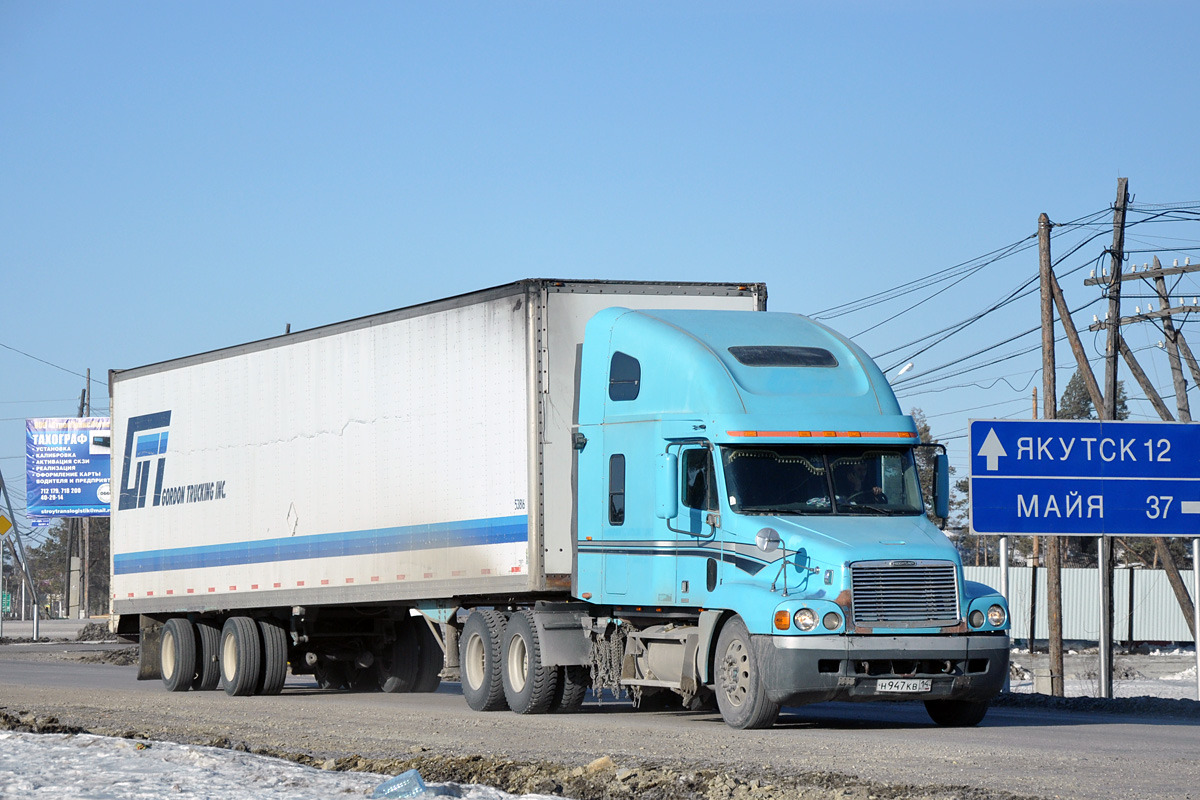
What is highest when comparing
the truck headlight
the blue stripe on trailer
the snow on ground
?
the blue stripe on trailer

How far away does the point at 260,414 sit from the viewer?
22.2m

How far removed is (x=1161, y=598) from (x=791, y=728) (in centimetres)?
4811

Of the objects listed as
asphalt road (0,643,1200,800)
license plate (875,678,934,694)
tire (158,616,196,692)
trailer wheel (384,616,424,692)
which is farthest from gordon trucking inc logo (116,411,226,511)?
license plate (875,678,934,694)

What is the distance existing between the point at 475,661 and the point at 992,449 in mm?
7766

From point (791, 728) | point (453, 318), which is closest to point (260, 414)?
point (453, 318)

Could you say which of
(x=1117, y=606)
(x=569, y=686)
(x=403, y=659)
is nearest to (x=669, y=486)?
(x=569, y=686)

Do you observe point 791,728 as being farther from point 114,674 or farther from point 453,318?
point 114,674

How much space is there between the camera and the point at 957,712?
15.9 metres

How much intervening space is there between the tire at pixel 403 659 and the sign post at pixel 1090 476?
8150mm

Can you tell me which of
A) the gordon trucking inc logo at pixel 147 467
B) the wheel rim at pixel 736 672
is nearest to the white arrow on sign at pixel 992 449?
the wheel rim at pixel 736 672

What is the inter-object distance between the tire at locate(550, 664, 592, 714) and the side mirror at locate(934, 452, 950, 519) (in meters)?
4.27

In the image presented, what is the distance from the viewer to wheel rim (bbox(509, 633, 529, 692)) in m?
17.8

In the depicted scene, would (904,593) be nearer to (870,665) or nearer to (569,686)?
(870,665)

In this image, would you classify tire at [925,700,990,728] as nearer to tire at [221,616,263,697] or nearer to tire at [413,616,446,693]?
tire at [413,616,446,693]
